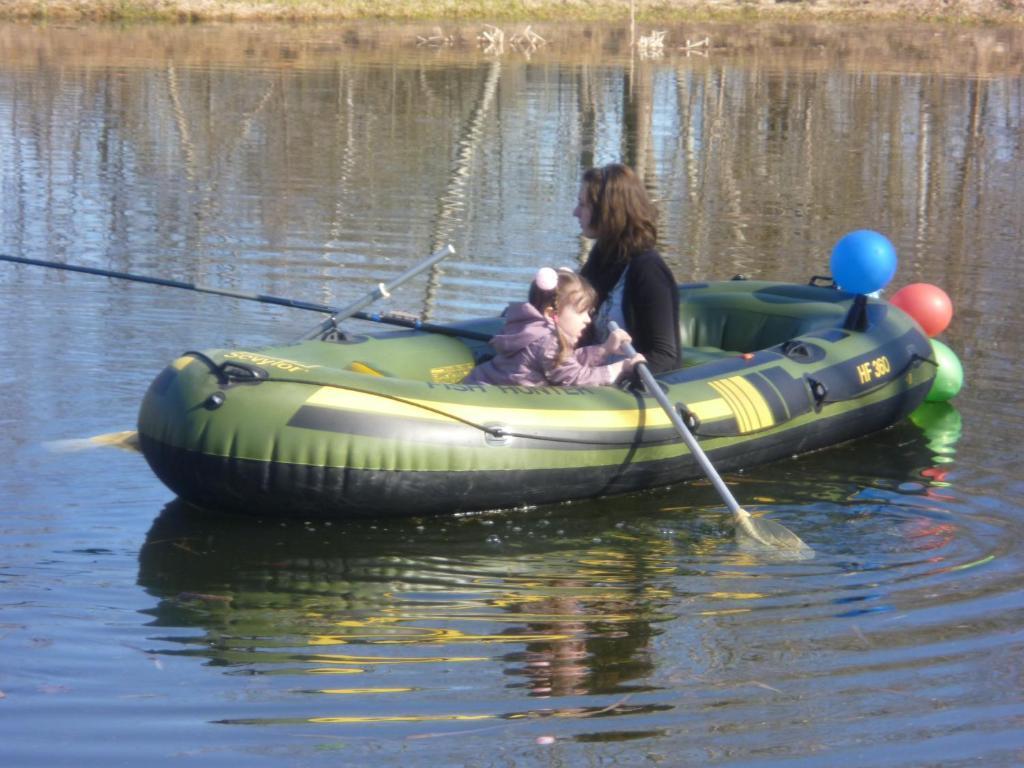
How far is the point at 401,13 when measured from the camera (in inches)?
1259

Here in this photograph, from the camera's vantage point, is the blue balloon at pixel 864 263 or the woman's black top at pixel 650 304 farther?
the blue balloon at pixel 864 263

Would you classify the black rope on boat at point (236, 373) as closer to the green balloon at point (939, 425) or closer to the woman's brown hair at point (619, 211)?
the woman's brown hair at point (619, 211)

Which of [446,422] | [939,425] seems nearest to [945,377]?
[939,425]

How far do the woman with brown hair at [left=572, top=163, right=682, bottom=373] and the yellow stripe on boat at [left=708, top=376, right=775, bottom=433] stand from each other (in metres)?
0.24

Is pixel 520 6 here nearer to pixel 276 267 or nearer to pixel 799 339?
pixel 276 267

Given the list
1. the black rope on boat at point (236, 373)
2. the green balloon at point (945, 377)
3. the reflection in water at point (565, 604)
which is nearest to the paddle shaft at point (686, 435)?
the reflection in water at point (565, 604)

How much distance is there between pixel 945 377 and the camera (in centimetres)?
776

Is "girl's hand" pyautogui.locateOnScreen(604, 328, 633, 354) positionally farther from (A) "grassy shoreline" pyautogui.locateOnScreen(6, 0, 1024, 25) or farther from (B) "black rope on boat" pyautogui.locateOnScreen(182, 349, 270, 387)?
(A) "grassy shoreline" pyautogui.locateOnScreen(6, 0, 1024, 25)

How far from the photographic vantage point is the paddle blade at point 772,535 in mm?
5523

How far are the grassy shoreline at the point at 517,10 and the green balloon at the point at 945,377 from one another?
22.1m

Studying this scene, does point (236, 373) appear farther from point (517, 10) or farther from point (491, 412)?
point (517, 10)

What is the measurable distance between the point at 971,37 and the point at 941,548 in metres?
28.5

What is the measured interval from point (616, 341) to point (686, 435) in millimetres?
529

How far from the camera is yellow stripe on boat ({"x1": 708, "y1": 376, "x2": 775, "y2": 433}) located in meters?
6.40
